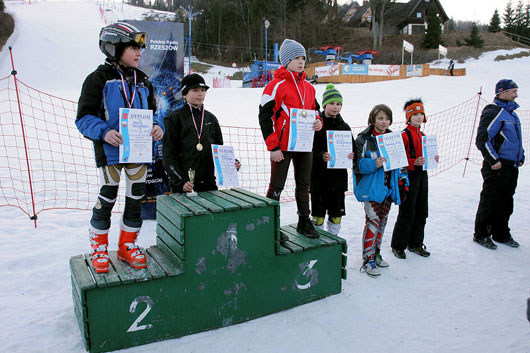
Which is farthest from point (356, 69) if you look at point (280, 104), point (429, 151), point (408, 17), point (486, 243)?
point (408, 17)

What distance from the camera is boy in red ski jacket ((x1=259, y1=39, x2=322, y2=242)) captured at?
10.9 feet

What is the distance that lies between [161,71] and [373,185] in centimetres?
298

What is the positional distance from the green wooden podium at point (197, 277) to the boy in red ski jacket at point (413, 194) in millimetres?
1412

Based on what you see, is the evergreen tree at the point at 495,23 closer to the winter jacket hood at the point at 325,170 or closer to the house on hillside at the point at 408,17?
the house on hillside at the point at 408,17

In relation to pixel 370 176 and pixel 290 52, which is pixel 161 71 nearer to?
pixel 290 52

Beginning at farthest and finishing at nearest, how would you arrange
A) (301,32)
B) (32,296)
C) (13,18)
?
(301,32), (13,18), (32,296)

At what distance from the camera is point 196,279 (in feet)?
8.83

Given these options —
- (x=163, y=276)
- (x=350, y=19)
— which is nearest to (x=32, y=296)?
(x=163, y=276)

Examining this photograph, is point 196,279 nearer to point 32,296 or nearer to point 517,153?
point 32,296

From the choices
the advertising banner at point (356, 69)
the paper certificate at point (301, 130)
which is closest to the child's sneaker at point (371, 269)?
the paper certificate at point (301, 130)

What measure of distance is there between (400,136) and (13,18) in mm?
43277

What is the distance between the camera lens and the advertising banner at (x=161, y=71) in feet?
16.1

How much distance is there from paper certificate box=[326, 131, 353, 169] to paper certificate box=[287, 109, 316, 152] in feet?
0.98

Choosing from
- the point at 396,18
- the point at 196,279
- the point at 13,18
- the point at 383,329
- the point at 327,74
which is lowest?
the point at 383,329
